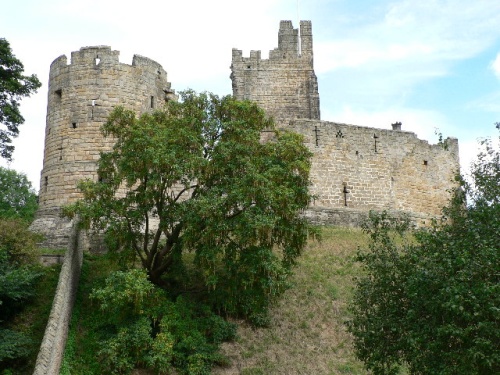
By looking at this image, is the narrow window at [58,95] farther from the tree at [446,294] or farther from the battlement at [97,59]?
the tree at [446,294]

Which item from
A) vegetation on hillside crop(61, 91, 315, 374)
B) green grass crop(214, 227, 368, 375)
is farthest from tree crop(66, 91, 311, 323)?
green grass crop(214, 227, 368, 375)

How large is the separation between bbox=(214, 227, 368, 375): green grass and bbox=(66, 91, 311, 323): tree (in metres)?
0.96

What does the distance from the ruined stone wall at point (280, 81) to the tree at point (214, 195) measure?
54.5ft

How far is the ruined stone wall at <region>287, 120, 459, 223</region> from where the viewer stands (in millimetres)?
28625

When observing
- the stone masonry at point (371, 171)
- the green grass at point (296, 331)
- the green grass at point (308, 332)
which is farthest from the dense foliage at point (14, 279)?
the stone masonry at point (371, 171)

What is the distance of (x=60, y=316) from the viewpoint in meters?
16.0

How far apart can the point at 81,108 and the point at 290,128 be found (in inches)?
387

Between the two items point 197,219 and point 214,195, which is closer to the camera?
point 197,219

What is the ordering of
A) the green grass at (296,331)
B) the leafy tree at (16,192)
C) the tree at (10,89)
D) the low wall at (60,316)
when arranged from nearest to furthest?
the low wall at (60,316)
the green grass at (296,331)
the tree at (10,89)
the leafy tree at (16,192)

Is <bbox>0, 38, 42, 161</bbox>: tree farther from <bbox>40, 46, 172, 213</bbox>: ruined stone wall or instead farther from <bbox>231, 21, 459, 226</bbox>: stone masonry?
<bbox>231, 21, 459, 226</bbox>: stone masonry

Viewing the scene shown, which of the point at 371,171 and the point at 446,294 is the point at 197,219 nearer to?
the point at 446,294

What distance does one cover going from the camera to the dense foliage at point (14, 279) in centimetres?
1567

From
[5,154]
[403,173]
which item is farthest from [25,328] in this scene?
[403,173]

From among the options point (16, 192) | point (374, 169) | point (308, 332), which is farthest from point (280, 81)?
point (16, 192)
